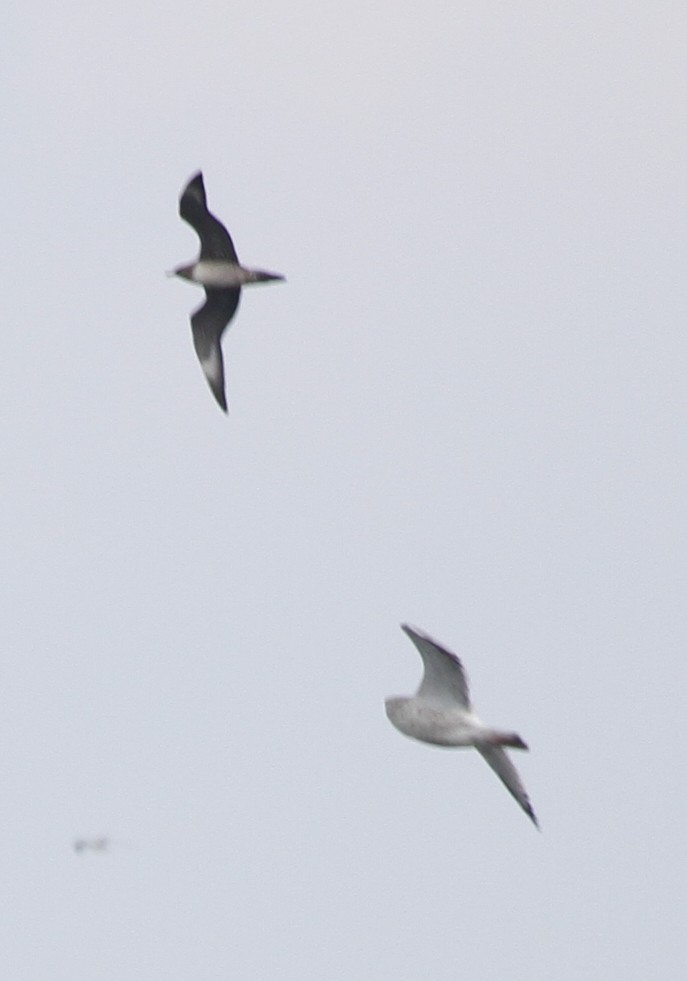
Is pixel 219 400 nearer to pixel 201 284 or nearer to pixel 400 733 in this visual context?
pixel 201 284

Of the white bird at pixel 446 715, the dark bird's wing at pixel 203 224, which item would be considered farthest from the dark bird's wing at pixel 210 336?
the white bird at pixel 446 715

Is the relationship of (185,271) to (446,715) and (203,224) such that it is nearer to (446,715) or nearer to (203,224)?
(203,224)

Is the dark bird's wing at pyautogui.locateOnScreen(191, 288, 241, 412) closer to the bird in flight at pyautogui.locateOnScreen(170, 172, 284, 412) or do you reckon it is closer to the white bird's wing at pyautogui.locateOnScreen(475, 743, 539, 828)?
the bird in flight at pyautogui.locateOnScreen(170, 172, 284, 412)

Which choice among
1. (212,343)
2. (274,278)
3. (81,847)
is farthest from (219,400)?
(81,847)

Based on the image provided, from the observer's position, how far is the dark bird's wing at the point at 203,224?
37969 mm

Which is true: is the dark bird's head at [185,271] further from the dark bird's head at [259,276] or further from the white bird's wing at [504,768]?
the white bird's wing at [504,768]

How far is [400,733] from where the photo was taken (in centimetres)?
3167

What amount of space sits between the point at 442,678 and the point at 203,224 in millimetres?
10131

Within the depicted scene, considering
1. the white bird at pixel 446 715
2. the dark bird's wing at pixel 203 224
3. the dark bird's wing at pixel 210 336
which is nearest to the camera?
the white bird at pixel 446 715

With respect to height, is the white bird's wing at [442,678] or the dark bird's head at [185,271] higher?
the dark bird's head at [185,271]

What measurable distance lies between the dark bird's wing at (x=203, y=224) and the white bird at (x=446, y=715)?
959 centimetres

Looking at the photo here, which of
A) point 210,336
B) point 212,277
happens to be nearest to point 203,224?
point 212,277

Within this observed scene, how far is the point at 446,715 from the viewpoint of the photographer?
3120 centimetres

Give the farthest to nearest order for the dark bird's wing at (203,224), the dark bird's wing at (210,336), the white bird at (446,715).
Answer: the dark bird's wing at (210,336) → the dark bird's wing at (203,224) → the white bird at (446,715)
